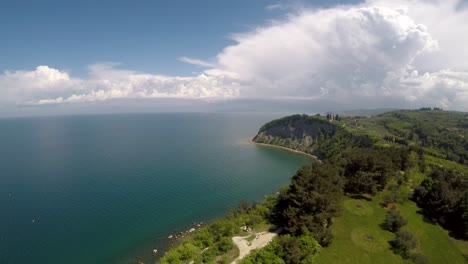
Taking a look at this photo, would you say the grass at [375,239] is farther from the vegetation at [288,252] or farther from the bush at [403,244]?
the vegetation at [288,252]

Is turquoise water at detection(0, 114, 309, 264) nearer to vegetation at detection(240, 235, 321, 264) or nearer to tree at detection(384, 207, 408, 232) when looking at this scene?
vegetation at detection(240, 235, 321, 264)

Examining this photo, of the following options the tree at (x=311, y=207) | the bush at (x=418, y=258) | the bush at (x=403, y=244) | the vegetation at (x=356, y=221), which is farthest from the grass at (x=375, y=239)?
the tree at (x=311, y=207)

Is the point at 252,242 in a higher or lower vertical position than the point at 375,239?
lower

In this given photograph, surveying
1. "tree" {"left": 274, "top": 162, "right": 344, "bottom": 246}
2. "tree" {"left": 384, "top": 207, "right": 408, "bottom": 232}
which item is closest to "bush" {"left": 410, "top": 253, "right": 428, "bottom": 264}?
"tree" {"left": 384, "top": 207, "right": 408, "bottom": 232}

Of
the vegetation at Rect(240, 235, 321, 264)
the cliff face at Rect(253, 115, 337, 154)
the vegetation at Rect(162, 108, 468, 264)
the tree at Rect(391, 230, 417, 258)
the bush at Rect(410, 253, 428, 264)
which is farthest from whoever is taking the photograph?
the cliff face at Rect(253, 115, 337, 154)

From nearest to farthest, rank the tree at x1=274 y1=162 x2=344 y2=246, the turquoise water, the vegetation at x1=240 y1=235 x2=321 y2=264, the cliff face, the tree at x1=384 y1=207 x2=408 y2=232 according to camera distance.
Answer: the vegetation at x1=240 y1=235 x2=321 y2=264, the tree at x1=274 y1=162 x2=344 y2=246, the tree at x1=384 y1=207 x2=408 y2=232, the turquoise water, the cliff face

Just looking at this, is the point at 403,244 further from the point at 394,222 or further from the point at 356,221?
the point at 356,221

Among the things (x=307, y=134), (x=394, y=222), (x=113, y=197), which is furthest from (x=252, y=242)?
(x=307, y=134)
